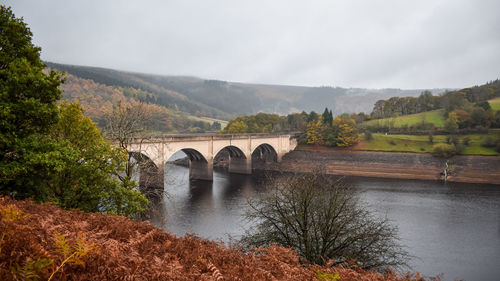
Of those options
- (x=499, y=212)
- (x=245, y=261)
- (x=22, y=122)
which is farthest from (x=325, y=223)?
(x=499, y=212)

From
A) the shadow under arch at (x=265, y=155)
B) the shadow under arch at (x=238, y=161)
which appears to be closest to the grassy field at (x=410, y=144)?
the shadow under arch at (x=265, y=155)

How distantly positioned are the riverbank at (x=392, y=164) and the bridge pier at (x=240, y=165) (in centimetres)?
760

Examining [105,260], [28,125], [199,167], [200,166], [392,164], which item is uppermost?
[28,125]

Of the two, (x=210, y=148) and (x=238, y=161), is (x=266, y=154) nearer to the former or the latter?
(x=238, y=161)

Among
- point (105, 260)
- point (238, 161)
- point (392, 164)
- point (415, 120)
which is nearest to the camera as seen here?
point (105, 260)

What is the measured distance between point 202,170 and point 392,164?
132ft

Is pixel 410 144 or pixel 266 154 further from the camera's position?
pixel 266 154

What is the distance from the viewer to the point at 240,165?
64.9m

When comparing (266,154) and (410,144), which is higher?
(410,144)

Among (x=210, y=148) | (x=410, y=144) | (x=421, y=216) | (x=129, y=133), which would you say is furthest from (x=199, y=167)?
(x=410, y=144)

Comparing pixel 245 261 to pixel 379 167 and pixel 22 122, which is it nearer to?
pixel 22 122

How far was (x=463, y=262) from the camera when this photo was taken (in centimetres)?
2170

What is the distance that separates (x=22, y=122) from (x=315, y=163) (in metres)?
61.6

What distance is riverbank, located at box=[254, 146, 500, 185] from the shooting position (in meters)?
55.6
